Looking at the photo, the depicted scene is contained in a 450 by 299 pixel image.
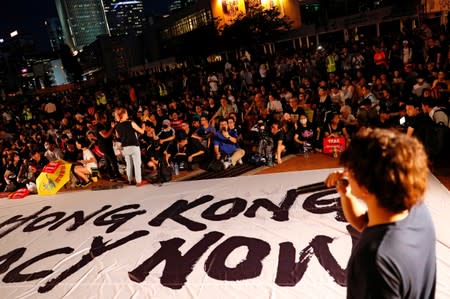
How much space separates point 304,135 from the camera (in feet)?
24.1

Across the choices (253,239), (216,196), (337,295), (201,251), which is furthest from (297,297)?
(216,196)

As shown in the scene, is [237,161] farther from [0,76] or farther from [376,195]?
[0,76]

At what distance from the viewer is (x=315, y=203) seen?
4375 mm

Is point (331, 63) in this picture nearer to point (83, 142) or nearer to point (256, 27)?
point (83, 142)

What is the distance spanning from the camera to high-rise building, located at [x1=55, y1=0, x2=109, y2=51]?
156 metres

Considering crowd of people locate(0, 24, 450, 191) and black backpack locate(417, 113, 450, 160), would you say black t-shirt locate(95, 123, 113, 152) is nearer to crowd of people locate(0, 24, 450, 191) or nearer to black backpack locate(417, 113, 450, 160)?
crowd of people locate(0, 24, 450, 191)

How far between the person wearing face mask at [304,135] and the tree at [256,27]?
15.1m

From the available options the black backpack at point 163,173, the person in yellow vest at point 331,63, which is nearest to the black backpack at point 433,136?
the black backpack at point 163,173

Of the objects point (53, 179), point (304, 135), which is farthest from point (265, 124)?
point (53, 179)

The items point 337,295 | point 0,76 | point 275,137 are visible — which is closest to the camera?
point 337,295

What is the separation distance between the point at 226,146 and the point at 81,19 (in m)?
179

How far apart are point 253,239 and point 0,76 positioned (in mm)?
79431

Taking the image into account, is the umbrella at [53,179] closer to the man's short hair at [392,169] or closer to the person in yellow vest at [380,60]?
the man's short hair at [392,169]

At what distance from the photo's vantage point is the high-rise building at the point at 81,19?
510 ft
